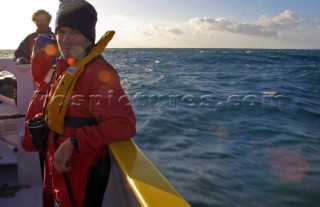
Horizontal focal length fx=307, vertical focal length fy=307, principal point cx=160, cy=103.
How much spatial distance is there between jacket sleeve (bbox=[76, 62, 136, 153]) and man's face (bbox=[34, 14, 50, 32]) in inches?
104

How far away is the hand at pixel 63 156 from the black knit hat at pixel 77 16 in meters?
0.72

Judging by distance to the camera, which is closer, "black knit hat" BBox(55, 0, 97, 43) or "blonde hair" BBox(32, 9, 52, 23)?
"black knit hat" BBox(55, 0, 97, 43)

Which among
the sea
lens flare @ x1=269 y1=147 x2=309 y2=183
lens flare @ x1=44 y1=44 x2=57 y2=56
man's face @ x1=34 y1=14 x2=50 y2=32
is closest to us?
lens flare @ x1=44 y1=44 x2=57 y2=56

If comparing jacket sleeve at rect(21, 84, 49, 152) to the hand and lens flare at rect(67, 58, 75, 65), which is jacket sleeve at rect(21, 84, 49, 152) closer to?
lens flare at rect(67, 58, 75, 65)

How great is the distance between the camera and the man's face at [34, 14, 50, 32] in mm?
4086

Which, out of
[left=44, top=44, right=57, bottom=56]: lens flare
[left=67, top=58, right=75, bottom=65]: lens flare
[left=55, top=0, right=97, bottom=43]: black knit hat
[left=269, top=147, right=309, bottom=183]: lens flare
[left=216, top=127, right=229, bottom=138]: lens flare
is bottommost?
[left=269, top=147, right=309, bottom=183]: lens flare

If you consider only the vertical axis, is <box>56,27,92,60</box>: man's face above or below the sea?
above

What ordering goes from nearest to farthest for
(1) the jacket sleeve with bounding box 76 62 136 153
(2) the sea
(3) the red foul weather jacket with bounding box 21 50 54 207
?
(1) the jacket sleeve with bounding box 76 62 136 153 → (3) the red foul weather jacket with bounding box 21 50 54 207 → (2) the sea

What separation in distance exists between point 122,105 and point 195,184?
399cm

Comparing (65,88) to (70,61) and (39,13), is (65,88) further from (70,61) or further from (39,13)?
(39,13)

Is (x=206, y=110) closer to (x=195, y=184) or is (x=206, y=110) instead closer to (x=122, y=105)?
(x=195, y=184)

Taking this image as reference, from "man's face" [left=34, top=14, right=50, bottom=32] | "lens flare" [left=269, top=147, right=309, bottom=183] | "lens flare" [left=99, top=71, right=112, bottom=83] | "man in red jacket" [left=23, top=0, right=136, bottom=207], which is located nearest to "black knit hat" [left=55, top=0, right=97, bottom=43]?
"man in red jacket" [left=23, top=0, right=136, bottom=207]

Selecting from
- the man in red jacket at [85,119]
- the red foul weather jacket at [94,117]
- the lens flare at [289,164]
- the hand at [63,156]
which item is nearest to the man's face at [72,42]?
the man in red jacket at [85,119]

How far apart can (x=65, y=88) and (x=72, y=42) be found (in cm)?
32
